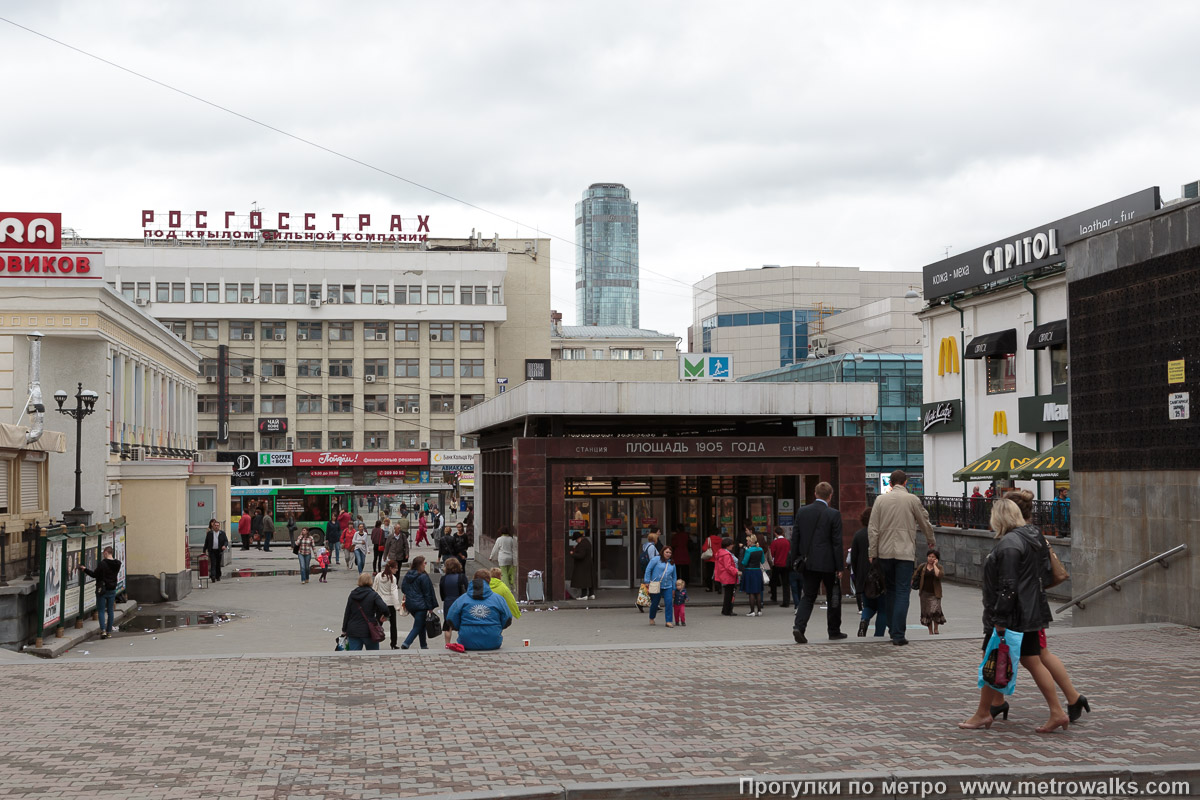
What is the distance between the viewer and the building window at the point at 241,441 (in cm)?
8031

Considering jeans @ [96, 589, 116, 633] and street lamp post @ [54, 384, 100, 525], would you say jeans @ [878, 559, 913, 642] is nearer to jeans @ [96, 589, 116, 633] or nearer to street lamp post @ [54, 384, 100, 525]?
jeans @ [96, 589, 116, 633]

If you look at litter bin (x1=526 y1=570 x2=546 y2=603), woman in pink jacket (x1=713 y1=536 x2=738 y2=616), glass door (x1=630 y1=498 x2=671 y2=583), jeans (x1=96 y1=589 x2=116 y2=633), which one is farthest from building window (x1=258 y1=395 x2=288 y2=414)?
woman in pink jacket (x1=713 y1=536 x2=738 y2=616)

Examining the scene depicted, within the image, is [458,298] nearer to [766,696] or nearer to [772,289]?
[772,289]

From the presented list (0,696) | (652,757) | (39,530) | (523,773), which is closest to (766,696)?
(652,757)

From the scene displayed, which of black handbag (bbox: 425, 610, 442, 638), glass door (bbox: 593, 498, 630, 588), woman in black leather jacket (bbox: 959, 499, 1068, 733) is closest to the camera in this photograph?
woman in black leather jacket (bbox: 959, 499, 1068, 733)

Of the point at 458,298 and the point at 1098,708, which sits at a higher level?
the point at 458,298

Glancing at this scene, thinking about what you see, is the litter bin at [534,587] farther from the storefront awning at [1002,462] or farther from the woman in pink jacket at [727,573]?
the storefront awning at [1002,462]

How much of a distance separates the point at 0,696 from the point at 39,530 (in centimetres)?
944

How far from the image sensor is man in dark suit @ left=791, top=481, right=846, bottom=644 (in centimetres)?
1361

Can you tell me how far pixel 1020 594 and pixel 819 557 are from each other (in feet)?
17.3

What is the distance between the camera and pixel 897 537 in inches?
509

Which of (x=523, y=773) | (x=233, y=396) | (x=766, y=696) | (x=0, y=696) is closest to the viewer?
(x=523, y=773)

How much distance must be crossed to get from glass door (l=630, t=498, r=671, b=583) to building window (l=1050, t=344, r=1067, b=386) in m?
17.4

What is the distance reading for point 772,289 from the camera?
436 feet
